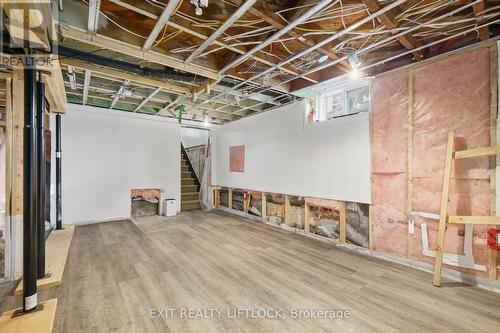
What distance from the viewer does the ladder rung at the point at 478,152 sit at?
217cm

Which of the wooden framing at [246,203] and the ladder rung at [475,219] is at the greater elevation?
the ladder rung at [475,219]

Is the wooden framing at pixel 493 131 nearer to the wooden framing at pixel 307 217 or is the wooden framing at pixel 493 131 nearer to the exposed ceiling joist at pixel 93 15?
the wooden framing at pixel 307 217

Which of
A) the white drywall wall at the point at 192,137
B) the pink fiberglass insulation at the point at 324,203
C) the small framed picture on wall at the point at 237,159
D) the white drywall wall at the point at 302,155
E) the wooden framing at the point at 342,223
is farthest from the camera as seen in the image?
the white drywall wall at the point at 192,137

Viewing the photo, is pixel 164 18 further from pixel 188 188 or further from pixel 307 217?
pixel 188 188

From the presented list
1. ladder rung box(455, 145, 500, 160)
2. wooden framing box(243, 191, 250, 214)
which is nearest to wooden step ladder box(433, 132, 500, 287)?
ladder rung box(455, 145, 500, 160)

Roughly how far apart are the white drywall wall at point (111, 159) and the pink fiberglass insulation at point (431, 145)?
15.8ft

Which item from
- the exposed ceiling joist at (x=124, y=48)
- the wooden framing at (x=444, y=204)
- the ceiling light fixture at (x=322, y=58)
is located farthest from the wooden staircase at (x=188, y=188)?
the wooden framing at (x=444, y=204)

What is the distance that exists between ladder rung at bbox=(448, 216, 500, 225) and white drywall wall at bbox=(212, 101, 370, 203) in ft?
3.33

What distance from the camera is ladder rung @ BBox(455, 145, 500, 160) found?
2.17 metres

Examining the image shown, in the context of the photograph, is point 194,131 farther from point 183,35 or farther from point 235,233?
point 183,35

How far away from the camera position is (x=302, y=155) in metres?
4.18

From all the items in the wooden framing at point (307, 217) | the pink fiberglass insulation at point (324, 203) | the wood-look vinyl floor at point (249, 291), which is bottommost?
the wood-look vinyl floor at point (249, 291)

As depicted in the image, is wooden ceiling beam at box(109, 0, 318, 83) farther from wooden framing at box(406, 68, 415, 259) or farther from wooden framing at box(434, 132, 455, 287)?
wooden framing at box(434, 132, 455, 287)

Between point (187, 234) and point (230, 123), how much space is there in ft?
10.9
